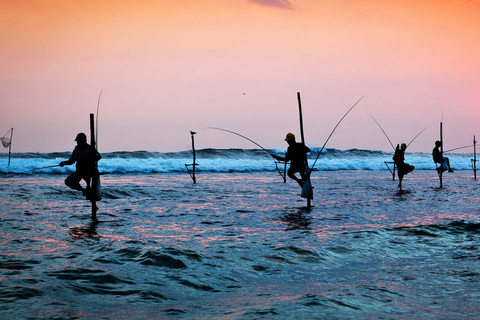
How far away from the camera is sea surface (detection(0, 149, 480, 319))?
4.88 metres

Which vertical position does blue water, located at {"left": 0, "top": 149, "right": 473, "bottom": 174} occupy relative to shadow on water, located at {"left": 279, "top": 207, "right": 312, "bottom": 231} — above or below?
above

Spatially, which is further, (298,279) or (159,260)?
(159,260)

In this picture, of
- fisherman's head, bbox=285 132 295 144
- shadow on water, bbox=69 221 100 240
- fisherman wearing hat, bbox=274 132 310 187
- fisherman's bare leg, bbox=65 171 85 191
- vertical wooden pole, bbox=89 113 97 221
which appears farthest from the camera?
fisherman's head, bbox=285 132 295 144

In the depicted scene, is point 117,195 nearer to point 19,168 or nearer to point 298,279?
point 298,279

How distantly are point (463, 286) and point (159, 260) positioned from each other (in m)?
3.90

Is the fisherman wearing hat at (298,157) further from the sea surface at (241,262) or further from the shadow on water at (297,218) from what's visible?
the sea surface at (241,262)

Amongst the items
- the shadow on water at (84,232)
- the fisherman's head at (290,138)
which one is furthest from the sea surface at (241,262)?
the fisherman's head at (290,138)

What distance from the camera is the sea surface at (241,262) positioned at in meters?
4.88

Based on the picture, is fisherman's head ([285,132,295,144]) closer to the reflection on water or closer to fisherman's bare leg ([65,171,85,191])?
the reflection on water

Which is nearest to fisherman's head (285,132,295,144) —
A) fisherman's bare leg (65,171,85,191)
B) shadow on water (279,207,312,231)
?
shadow on water (279,207,312,231)

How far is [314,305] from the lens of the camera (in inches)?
193

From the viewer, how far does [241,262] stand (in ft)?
22.6

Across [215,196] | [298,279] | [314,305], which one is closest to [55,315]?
[314,305]

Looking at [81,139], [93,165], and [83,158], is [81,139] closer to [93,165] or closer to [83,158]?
[83,158]
